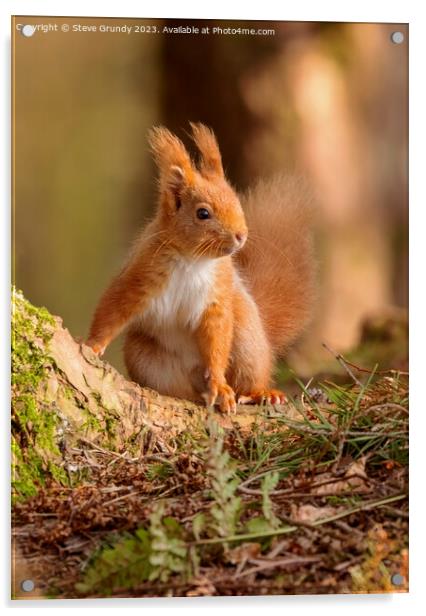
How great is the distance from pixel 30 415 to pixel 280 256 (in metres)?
1.13

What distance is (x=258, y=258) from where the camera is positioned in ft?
10.4

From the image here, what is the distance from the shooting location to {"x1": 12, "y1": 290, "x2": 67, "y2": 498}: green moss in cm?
234

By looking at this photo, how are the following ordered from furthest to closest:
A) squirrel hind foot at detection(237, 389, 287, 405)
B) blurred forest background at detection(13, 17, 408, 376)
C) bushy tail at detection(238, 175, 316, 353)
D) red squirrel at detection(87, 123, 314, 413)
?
bushy tail at detection(238, 175, 316, 353) < squirrel hind foot at detection(237, 389, 287, 405) < red squirrel at detection(87, 123, 314, 413) < blurred forest background at detection(13, 17, 408, 376)

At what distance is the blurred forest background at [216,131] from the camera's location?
8.29 feet

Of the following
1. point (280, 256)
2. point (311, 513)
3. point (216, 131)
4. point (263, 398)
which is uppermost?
point (216, 131)

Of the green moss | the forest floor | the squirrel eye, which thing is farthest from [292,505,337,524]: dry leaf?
the squirrel eye

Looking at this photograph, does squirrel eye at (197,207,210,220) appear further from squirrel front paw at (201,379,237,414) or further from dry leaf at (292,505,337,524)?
dry leaf at (292,505,337,524)

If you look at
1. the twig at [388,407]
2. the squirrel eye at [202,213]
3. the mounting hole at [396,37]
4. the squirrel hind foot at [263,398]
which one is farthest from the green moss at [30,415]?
the mounting hole at [396,37]

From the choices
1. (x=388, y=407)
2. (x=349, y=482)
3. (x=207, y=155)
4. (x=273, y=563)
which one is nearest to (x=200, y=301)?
(x=207, y=155)

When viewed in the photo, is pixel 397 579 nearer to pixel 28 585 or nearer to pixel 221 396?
pixel 221 396

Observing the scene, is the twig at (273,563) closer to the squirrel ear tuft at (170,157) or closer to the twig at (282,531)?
the twig at (282,531)

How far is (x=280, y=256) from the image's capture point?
3.12 meters

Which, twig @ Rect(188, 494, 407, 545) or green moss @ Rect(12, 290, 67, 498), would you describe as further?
green moss @ Rect(12, 290, 67, 498)
